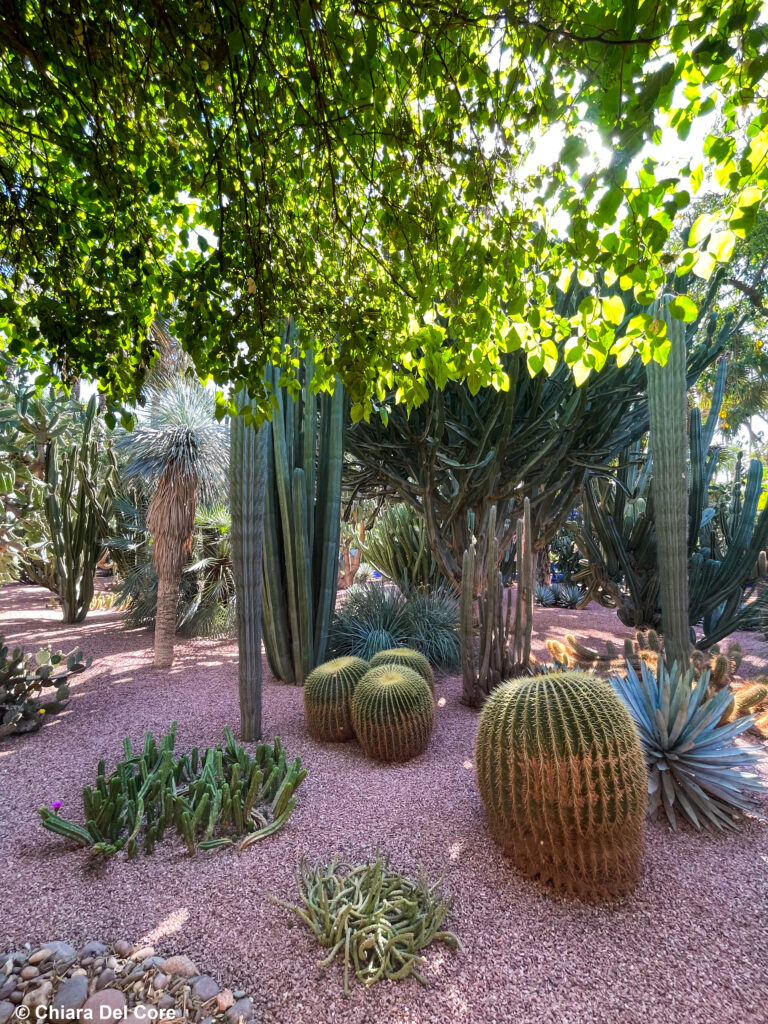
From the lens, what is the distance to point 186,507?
21.9 feet

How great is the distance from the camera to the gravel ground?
76.3 inches

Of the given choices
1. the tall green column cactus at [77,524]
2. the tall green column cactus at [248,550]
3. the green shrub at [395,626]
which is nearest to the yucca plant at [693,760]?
the tall green column cactus at [248,550]

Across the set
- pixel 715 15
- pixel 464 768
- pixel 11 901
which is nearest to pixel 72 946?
pixel 11 901

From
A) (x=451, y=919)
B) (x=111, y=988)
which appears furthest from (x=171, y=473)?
(x=451, y=919)

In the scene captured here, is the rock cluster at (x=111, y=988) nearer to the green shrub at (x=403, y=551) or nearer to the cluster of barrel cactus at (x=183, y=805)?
the cluster of barrel cactus at (x=183, y=805)

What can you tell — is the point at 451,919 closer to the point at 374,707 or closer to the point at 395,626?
the point at 374,707

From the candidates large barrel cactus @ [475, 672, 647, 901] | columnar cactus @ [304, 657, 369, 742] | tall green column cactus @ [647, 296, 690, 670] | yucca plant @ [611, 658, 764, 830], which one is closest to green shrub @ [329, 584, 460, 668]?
columnar cactus @ [304, 657, 369, 742]

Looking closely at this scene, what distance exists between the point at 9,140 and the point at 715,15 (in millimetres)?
2758

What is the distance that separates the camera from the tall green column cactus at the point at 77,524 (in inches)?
371

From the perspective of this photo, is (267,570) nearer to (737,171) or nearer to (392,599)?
(392,599)

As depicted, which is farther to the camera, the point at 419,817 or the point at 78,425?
the point at 78,425

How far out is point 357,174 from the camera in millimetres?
2438

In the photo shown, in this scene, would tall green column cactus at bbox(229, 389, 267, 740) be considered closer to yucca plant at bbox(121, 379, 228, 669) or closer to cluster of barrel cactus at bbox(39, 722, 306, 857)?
cluster of barrel cactus at bbox(39, 722, 306, 857)

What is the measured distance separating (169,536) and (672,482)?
5.62 meters
